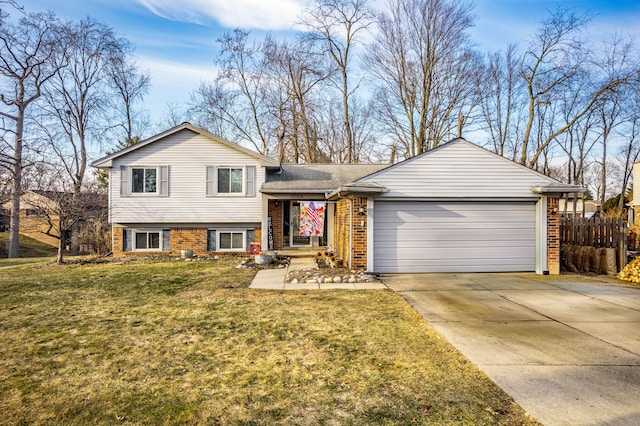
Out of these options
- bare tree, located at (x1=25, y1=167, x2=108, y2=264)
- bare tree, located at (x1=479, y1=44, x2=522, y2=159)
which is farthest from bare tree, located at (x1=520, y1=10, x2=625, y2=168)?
bare tree, located at (x1=25, y1=167, x2=108, y2=264)

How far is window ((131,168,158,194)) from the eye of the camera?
565 inches

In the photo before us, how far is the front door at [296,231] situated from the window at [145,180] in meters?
5.67

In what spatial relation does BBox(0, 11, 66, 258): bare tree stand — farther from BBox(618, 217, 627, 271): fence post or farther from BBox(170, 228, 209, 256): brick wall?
BBox(618, 217, 627, 271): fence post

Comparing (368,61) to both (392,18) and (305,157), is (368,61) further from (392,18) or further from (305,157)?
(305,157)

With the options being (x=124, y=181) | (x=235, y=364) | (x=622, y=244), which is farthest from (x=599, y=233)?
(x=124, y=181)

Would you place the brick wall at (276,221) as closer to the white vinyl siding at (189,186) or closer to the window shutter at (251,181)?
the white vinyl siding at (189,186)

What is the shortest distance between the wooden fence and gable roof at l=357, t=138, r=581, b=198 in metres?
2.01

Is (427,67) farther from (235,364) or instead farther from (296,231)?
(235,364)

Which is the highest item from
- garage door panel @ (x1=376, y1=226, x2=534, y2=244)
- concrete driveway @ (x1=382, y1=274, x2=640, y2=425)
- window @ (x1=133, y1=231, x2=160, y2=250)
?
garage door panel @ (x1=376, y1=226, x2=534, y2=244)

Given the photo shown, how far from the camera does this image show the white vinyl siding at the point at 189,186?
14.2 metres

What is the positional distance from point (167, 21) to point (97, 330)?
12924 mm

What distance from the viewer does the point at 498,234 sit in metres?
9.93

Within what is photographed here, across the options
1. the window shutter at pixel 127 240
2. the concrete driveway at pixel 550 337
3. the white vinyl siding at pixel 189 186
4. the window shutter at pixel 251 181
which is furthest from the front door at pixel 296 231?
the concrete driveway at pixel 550 337

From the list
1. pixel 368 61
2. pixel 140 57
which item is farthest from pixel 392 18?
pixel 140 57
